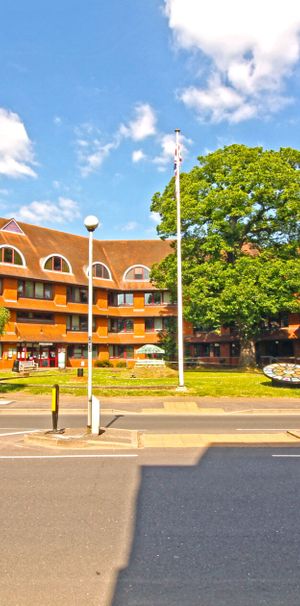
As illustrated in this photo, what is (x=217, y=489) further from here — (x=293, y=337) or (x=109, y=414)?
(x=293, y=337)

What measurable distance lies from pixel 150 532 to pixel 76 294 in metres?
42.4

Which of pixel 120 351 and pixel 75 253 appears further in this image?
pixel 120 351

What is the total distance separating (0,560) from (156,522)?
6.15 feet

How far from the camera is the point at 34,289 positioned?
43.1m

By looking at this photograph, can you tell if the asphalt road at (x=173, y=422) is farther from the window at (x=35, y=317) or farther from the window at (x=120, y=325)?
the window at (x=120, y=325)

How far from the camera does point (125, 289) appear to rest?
163 ft

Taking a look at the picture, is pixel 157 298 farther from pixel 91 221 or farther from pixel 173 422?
pixel 91 221

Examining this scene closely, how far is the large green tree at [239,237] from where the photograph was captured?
3216 centimetres

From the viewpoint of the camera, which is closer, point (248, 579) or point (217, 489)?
point (248, 579)

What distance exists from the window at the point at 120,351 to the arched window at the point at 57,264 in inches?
396

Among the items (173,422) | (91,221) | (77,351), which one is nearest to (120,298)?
(77,351)

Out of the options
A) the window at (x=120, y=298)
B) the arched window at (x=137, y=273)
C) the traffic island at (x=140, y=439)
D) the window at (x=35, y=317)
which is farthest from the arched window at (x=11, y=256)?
the traffic island at (x=140, y=439)

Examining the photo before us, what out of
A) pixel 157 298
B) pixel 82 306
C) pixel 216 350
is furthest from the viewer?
pixel 157 298

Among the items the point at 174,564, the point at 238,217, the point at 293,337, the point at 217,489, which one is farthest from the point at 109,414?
the point at 293,337
